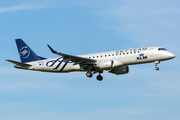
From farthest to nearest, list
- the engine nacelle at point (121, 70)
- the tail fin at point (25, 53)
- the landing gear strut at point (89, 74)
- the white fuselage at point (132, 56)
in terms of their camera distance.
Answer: the tail fin at point (25, 53) → the engine nacelle at point (121, 70) → the landing gear strut at point (89, 74) → the white fuselage at point (132, 56)

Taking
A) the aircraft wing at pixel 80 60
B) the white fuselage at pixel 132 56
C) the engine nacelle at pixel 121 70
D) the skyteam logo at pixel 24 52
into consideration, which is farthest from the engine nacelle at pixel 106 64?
the skyteam logo at pixel 24 52

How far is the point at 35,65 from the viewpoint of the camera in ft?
169

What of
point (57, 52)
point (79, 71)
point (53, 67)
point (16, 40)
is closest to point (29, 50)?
point (16, 40)

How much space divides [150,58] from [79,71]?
1138cm

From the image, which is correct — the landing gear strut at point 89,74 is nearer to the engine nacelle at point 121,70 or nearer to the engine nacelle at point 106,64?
the engine nacelle at point 106,64

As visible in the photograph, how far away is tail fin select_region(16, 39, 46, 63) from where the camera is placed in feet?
174

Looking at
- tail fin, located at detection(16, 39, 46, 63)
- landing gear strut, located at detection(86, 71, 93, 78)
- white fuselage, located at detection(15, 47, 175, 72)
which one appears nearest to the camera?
white fuselage, located at detection(15, 47, 175, 72)

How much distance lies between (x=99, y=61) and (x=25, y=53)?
538 inches

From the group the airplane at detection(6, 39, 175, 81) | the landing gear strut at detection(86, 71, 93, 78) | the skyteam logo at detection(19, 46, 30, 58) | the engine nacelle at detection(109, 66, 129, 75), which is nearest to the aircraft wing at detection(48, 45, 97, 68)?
the airplane at detection(6, 39, 175, 81)

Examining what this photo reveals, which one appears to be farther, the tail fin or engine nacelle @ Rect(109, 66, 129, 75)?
the tail fin

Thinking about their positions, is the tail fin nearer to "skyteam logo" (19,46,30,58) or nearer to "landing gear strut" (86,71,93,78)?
"skyteam logo" (19,46,30,58)

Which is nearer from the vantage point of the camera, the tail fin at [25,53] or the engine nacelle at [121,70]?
the engine nacelle at [121,70]

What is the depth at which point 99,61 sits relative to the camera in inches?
1873

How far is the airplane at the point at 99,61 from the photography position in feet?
151
